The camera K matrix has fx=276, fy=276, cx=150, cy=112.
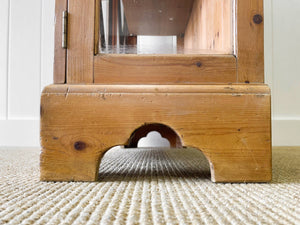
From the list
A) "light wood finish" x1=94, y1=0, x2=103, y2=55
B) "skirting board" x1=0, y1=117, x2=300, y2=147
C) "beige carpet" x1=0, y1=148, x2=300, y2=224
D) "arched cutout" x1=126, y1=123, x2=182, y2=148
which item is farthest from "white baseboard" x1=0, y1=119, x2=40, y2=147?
"light wood finish" x1=94, y1=0, x2=103, y2=55

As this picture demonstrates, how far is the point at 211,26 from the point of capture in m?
0.57

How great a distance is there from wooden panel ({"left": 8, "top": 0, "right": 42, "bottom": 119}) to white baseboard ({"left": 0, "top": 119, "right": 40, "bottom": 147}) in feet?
0.14

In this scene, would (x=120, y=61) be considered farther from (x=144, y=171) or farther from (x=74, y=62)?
(x=144, y=171)

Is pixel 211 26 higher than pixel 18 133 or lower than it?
higher

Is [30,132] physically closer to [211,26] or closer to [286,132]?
[211,26]

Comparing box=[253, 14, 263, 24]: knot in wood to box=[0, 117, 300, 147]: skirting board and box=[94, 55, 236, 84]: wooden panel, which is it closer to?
box=[94, 55, 236, 84]: wooden panel

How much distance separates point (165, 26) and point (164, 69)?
0.35ft

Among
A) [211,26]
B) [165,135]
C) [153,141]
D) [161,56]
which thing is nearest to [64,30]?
[161,56]

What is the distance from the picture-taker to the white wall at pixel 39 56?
137cm

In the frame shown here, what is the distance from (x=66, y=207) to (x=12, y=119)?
1189 millimetres

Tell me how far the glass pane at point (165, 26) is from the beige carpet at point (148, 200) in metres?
0.25

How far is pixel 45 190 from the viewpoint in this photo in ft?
1.36

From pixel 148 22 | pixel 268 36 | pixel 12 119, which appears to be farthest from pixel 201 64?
pixel 12 119

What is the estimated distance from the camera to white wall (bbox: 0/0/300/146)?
137 cm
